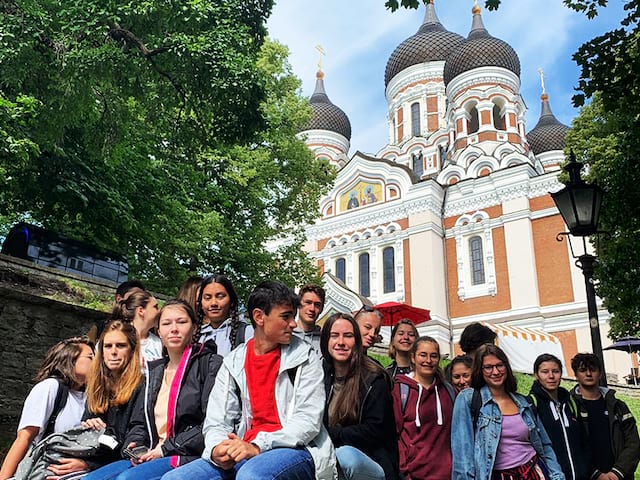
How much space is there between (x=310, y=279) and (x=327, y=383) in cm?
1273

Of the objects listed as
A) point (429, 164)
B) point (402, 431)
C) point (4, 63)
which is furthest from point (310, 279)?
point (429, 164)

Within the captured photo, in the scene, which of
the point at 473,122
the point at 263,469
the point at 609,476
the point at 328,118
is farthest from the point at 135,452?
the point at 328,118

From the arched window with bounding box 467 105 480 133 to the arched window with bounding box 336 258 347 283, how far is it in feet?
35.1

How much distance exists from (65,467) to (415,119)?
38050 millimetres

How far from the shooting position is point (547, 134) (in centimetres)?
3934

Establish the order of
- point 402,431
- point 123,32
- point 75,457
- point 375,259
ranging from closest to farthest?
point 75,457 → point 402,431 → point 123,32 → point 375,259

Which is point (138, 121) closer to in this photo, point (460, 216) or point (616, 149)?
point (616, 149)

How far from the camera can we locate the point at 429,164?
36906 millimetres

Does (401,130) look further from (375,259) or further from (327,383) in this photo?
(327,383)

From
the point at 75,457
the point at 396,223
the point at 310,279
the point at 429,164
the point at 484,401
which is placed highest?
the point at 429,164

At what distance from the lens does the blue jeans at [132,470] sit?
303 centimetres

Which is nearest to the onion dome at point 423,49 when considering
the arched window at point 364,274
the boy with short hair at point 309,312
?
the arched window at point 364,274

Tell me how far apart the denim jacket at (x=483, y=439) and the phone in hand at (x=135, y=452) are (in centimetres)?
184

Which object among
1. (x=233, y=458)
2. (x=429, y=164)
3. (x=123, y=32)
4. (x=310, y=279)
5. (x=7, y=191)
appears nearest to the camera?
(x=233, y=458)
